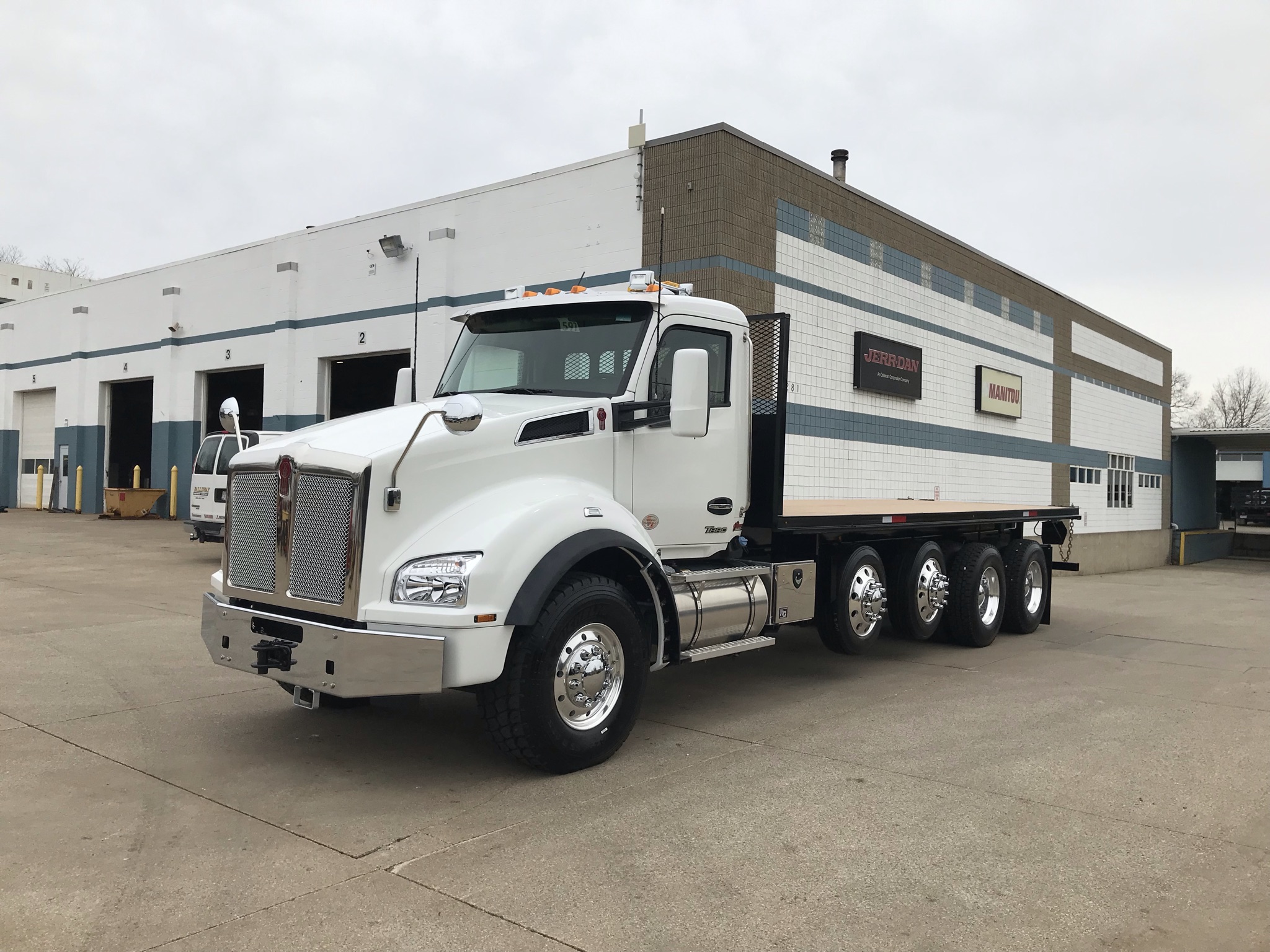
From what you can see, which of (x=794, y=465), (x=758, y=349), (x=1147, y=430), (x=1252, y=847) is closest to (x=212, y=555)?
(x=794, y=465)

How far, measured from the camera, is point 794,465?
17.2 m

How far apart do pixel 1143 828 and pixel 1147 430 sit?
3521cm

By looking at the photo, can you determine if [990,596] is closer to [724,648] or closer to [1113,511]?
[724,648]

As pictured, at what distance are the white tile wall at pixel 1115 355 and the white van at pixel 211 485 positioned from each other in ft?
77.6

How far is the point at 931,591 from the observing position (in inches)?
369

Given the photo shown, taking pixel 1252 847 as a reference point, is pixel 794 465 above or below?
A: above

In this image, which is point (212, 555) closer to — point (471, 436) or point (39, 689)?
point (39, 689)

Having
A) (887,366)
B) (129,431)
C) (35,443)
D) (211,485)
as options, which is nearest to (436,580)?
(211,485)

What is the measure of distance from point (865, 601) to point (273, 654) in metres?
5.04

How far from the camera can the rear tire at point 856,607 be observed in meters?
8.15

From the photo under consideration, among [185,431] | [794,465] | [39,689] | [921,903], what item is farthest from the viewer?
[185,431]

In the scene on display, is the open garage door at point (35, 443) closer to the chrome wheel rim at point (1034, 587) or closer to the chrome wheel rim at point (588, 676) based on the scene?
the chrome wheel rim at point (1034, 587)

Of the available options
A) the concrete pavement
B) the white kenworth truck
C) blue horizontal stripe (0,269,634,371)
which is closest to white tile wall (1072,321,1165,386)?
blue horizontal stripe (0,269,634,371)

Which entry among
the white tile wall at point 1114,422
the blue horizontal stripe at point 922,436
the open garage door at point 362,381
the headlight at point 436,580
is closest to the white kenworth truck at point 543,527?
the headlight at point 436,580
